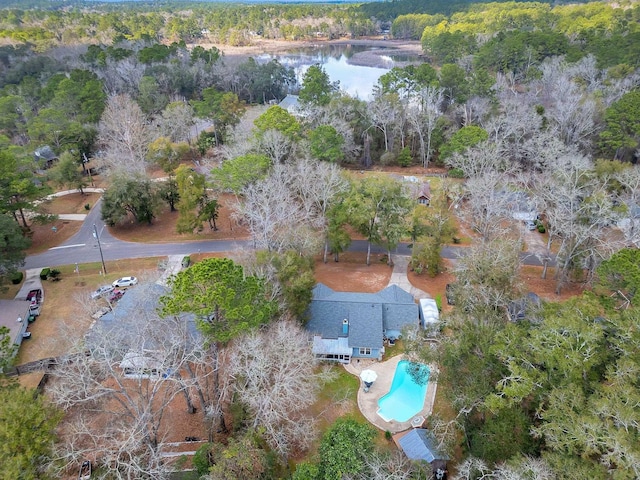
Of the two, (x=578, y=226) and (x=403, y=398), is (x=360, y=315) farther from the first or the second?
(x=578, y=226)

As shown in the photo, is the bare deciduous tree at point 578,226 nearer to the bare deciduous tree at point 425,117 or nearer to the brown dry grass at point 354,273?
the brown dry grass at point 354,273

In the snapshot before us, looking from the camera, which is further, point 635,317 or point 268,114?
point 268,114

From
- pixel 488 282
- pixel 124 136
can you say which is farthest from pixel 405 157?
pixel 488 282

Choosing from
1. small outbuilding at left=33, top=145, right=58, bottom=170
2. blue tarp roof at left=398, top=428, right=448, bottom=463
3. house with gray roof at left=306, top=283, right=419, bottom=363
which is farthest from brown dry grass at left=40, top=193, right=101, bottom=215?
blue tarp roof at left=398, top=428, right=448, bottom=463

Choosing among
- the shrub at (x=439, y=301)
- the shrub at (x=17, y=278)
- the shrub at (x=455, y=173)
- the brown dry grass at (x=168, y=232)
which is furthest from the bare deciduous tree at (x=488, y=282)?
the shrub at (x=17, y=278)

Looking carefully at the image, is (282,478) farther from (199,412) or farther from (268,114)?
(268,114)

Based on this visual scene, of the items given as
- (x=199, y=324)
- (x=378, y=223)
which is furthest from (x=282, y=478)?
(x=378, y=223)

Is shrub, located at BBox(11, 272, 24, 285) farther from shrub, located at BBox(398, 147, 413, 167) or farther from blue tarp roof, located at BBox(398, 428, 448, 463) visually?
shrub, located at BBox(398, 147, 413, 167)
